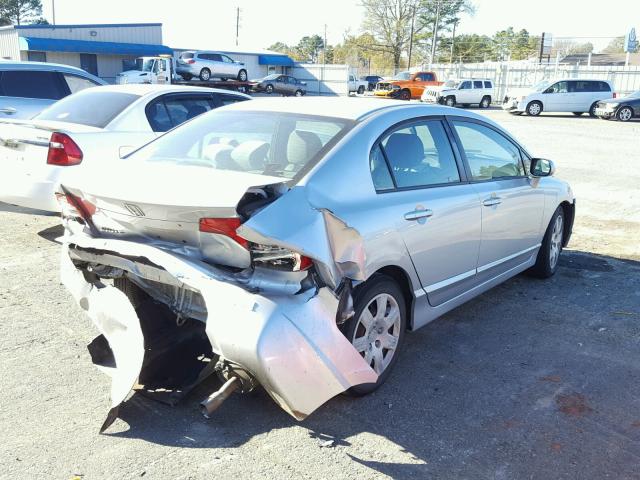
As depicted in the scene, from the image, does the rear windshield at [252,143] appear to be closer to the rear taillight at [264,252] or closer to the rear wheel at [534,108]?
the rear taillight at [264,252]

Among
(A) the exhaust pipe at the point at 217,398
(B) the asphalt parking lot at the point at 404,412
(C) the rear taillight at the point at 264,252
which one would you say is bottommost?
(B) the asphalt parking lot at the point at 404,412

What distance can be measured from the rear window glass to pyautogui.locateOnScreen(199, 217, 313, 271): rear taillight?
787 cm

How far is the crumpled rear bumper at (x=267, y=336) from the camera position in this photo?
2.97m

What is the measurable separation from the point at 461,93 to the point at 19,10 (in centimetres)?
7070

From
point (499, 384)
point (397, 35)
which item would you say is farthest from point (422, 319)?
point (397, 35)

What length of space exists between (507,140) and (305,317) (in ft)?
10.2

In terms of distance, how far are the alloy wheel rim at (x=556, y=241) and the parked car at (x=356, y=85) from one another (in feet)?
140

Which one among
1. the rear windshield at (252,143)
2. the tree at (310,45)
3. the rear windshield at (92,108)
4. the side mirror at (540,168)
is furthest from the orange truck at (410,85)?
the tree at (310,45)

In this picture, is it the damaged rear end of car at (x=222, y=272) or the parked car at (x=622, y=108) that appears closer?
the damaged rear end of car at (x=222, y=272)

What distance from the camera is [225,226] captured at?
310 centimetres

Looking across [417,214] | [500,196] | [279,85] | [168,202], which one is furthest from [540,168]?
[279,85]

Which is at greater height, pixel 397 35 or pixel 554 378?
pixel 397 35

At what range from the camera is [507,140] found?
5.40 metres

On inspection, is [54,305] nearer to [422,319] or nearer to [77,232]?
[77,232]
